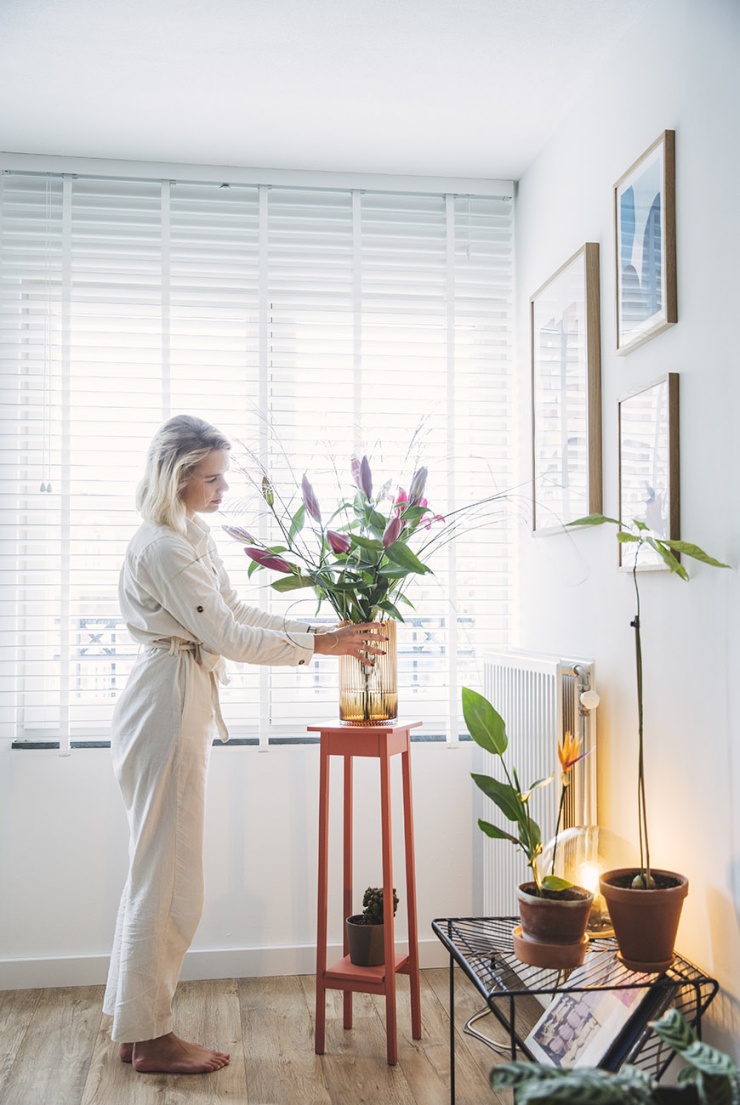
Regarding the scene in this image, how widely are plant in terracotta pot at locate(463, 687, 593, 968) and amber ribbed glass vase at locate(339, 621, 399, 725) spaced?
0.46 meters

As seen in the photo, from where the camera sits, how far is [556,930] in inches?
A: 69.2

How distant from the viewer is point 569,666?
7.57 ft

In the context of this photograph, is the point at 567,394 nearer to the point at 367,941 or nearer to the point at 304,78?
the point at 304,78

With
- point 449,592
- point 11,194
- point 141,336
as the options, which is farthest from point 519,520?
point 11,194

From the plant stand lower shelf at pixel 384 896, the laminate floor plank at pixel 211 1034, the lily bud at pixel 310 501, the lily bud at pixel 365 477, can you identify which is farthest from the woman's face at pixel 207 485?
the laminate floor plank at pixel 211 1034

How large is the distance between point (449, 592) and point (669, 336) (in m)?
1.36

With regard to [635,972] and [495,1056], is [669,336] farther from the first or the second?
[495,1056]

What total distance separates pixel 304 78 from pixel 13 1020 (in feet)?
9.14

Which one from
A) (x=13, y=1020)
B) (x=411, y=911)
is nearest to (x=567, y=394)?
(x=411, y=911)

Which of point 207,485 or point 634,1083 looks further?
point 207,485

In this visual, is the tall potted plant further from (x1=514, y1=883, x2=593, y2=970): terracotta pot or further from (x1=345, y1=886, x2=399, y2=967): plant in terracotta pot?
(x1=514, y1=883, x2=593, y2=970): terracotta pot

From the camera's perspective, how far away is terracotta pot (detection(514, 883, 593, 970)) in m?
1.75

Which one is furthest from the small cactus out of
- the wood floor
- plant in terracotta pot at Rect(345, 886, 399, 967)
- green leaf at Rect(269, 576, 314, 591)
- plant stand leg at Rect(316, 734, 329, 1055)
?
green leaf at Rect(269, 576, 314, 591)

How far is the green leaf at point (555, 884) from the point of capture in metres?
1.82
